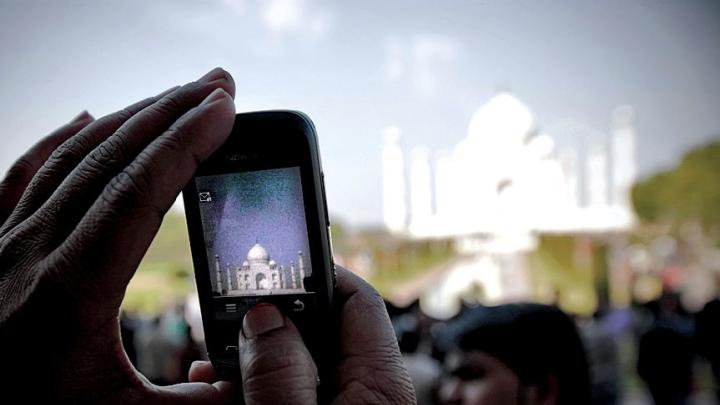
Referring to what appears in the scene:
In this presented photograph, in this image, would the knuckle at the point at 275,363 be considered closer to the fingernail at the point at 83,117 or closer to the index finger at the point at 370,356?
the index finger at the point at 370,356

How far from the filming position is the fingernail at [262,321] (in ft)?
2.71

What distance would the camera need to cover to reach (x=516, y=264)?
18.4 metres

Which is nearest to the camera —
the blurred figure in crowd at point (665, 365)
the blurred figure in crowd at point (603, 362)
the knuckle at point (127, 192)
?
the knuckle at point (127, 192)

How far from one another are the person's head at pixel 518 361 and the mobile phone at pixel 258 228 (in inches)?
48.3

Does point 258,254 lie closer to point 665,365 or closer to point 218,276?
point 218,276

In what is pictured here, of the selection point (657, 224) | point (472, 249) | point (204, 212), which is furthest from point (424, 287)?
point (204, 212)

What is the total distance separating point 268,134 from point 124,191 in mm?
363

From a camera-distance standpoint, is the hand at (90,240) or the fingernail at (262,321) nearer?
the hand at (90,240)

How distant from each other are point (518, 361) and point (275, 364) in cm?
144

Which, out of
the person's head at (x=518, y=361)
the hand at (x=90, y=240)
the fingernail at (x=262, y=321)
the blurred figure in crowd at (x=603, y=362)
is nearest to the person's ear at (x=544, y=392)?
the person's head at (x=518, y=361)

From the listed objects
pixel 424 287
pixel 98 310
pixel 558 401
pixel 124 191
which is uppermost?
pixel 124 191

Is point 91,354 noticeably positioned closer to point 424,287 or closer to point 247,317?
point 247,317

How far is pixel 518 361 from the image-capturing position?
6.84 feet

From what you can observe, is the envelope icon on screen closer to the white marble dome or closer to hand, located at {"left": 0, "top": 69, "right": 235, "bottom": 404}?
the white marble dome
